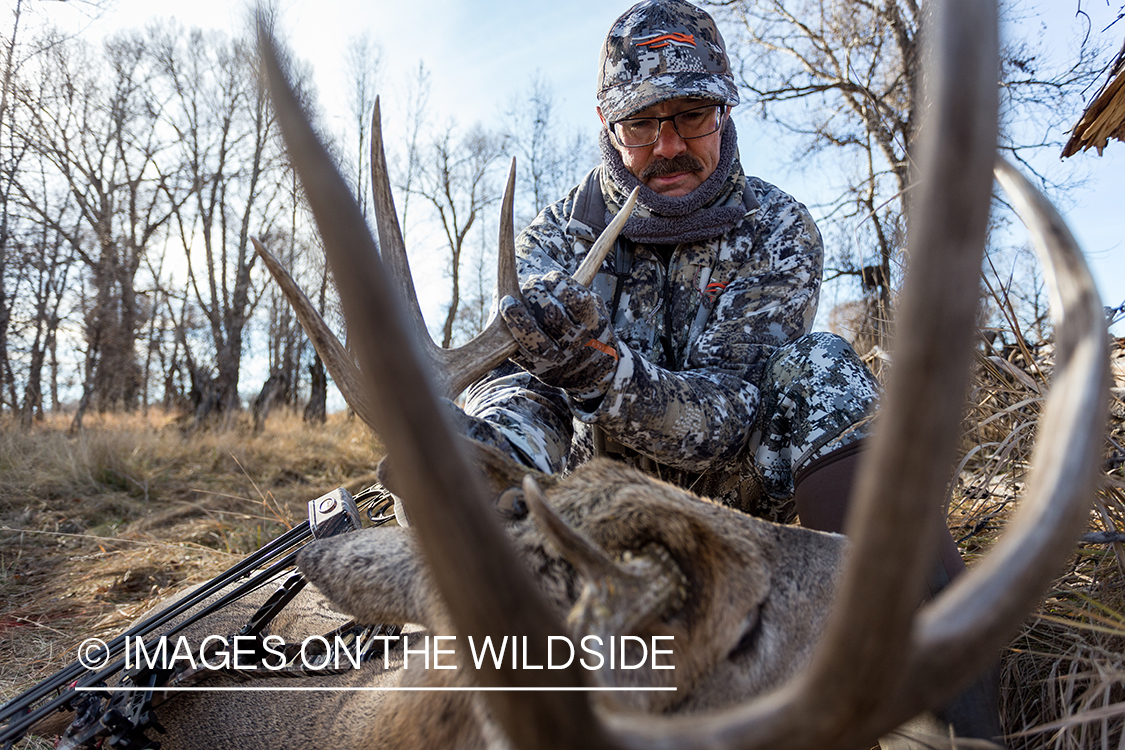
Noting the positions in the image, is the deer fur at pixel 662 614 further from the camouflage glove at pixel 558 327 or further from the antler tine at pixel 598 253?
the antler tine at pixel 598 253

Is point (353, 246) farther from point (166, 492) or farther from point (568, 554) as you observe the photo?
point (166, 492)

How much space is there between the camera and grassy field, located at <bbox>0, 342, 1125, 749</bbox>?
1709 millimetres

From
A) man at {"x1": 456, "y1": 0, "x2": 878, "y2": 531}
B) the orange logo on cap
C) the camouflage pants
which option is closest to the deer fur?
man at {"x1": 456, "y1": 0, "x2": 878, "y2": 531}

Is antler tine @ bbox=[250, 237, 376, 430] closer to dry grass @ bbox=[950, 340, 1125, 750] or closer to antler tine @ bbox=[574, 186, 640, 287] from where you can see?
antler tine @ bbox=[574, 186, 640, 287]

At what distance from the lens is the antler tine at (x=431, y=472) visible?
51 cm

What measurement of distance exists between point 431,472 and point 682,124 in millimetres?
3128

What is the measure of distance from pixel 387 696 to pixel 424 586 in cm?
36

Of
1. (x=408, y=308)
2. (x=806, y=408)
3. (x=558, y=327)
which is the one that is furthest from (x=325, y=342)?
(x=806, y=408)

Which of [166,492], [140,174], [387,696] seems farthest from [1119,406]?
[140,174]

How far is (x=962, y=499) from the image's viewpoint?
3.12 meters

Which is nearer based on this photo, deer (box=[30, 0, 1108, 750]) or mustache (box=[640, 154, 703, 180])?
deer (box=[30, 0, 1108, 750])

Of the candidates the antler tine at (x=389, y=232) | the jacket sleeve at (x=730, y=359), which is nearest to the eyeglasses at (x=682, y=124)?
the jacket sleeve at (x=730, y=359)

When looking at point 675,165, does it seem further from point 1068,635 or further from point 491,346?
point 1068,635

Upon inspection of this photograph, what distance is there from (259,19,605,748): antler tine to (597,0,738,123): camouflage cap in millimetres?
2867
